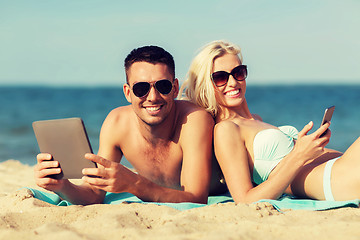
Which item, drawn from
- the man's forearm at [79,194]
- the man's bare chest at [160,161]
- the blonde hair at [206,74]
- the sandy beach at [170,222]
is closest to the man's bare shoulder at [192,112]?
the blonde hair at [206,74]

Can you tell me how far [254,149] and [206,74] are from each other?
87 cm

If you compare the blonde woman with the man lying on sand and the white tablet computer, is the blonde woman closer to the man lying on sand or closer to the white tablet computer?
the man lying on sand

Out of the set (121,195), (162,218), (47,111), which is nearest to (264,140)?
(162,218)

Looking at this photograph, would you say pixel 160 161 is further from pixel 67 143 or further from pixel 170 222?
pixel 170 222

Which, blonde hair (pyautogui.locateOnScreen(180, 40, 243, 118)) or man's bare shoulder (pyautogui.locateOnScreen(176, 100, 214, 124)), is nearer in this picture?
man's bare shoulder (pyautogui.locateOnScreen(176, 100, 214, 124))

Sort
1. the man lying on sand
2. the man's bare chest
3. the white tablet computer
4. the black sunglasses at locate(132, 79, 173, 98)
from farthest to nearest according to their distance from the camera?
1. the man's bare chest
2. the black sunglasses at locate(132, 79, 173, 98)
3. the man lying on sand
4. the white tablet computer

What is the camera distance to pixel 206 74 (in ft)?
14.1

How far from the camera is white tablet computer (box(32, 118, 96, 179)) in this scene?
348cm

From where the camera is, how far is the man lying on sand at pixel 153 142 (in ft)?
12.3

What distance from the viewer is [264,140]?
3.99 metres

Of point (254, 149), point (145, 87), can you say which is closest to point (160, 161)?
point (145, 87)

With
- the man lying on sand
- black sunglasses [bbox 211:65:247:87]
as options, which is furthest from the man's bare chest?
black sunglasses [bbox 211:65:247:87]

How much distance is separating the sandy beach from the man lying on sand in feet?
0.87

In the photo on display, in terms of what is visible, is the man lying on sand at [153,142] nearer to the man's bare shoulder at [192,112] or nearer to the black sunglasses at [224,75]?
the man's bare shoulder at [192,112]
